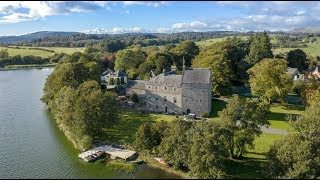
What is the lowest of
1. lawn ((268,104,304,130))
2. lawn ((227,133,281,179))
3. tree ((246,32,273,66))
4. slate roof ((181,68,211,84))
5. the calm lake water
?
the calm lake water

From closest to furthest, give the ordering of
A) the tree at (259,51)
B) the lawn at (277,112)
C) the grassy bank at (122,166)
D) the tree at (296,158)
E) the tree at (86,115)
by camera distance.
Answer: the tree at (296,158) → the grassy bank at (122,166) → the tree at (86,115) → the lawn at (277,112) → the tree at (259,51)

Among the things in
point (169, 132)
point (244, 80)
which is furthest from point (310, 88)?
Result: point (169, 132)

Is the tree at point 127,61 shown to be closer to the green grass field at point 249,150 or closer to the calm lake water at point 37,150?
the calm lake water at point 37,150

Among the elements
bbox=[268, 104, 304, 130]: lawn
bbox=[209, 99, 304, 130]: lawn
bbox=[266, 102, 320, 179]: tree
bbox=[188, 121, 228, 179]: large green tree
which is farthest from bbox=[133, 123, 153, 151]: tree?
bbox=[268, 104, 304, 130]: lawn

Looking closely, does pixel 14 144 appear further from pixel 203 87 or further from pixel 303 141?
pixel 303 141

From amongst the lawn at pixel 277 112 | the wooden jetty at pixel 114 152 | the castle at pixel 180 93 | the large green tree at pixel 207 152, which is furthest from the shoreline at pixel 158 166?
the castle at pixel 180 93

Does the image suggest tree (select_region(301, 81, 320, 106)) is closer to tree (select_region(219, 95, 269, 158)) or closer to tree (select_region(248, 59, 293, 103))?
tree (select_region(248, 59, 293, 103))
